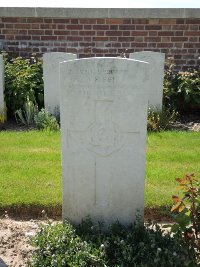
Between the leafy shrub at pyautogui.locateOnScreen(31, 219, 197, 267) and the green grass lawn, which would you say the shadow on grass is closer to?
the green grass lawn

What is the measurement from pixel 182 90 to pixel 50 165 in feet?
12.3

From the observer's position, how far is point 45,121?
6.48 m

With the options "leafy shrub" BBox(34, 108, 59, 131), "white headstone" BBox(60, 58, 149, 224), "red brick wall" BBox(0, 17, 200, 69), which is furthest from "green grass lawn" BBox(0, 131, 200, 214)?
"red brick wall" BBox(0, 17, 200, 69)

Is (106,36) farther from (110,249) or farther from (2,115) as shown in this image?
(110,249)

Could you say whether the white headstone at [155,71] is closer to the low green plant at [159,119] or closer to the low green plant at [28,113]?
the low green plant at [159,119]

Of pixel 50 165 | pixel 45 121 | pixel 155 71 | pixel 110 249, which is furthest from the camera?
pixel 155 71

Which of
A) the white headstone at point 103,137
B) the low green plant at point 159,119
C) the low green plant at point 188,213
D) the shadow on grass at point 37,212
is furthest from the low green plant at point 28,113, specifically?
the low green plant at point 188,213

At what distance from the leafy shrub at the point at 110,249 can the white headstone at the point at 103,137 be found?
0.76 feet

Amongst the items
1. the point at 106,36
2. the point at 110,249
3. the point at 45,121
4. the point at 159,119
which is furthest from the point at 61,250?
the point at 106,36

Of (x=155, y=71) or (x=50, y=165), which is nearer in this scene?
(x=50, y=165)

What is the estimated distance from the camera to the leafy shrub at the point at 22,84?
7.15m

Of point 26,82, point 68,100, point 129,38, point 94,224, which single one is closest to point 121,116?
point 68,100

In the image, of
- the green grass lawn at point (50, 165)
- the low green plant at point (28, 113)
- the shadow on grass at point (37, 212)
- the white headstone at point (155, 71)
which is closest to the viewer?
the shadow on grass at point (37, 212)

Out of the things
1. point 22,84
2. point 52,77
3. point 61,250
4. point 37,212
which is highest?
point 52,77
